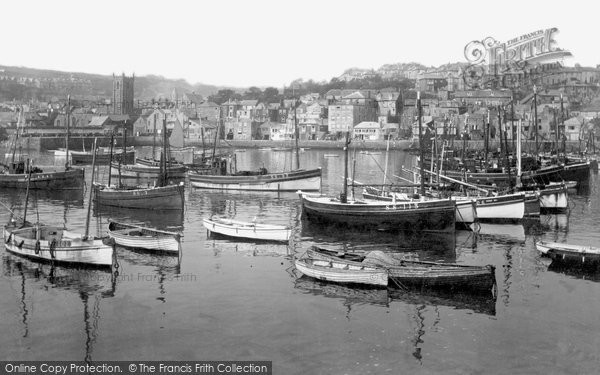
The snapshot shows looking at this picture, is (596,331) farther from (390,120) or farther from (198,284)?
(390,120)

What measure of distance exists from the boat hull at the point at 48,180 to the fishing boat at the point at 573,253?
137ft

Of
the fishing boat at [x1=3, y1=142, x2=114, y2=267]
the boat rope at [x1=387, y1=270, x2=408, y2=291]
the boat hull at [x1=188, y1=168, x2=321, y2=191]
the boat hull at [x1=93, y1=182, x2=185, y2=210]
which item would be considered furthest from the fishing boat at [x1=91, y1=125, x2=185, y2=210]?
the boat rope at [x1=387, y1=270, x2=408, y2=291]

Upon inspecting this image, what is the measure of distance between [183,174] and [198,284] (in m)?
47.1

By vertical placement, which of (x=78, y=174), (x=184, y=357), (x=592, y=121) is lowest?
(x=184, y=357)

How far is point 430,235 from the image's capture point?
1409 inches

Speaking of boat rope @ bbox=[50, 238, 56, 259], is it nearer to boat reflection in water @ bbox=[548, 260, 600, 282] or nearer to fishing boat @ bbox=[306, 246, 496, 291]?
fishing boat @ bbox=[306, 246, 496, 291]

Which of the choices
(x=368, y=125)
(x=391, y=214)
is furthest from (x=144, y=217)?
(x=368, y=125)

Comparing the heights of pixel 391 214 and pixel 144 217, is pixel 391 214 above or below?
above

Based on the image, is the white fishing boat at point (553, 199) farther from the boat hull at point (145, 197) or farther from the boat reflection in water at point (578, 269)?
the boat hull at point (145, 197)

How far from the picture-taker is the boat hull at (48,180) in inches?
2213

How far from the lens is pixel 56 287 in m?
24.4

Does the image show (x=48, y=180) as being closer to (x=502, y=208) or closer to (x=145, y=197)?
(x=145, y=197)

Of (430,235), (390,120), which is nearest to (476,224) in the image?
(430,235)

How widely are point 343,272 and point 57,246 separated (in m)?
12.9
